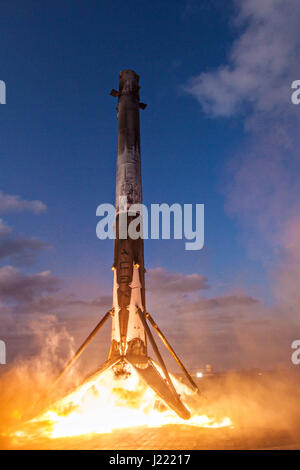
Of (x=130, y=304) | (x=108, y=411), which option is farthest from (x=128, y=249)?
(x=108, y=411)

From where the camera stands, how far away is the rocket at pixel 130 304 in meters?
14.6

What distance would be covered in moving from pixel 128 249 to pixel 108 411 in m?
7.80

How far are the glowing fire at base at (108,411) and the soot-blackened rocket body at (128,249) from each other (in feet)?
5.47

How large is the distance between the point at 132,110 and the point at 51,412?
1766cm

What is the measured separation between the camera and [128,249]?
16766 millimetres

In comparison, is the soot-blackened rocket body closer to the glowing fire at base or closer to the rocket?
the rocket

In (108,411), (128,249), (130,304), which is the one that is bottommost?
(108,411)

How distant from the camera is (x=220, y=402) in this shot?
18031 mm

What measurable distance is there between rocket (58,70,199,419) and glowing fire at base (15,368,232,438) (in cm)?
38

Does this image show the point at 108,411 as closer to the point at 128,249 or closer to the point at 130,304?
the point at 130,304

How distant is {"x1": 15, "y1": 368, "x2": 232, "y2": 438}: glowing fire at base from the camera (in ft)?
40.5

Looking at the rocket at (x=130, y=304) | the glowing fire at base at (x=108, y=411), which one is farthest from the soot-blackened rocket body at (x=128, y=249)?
the glowing fire at base at (x=108, y=411)
